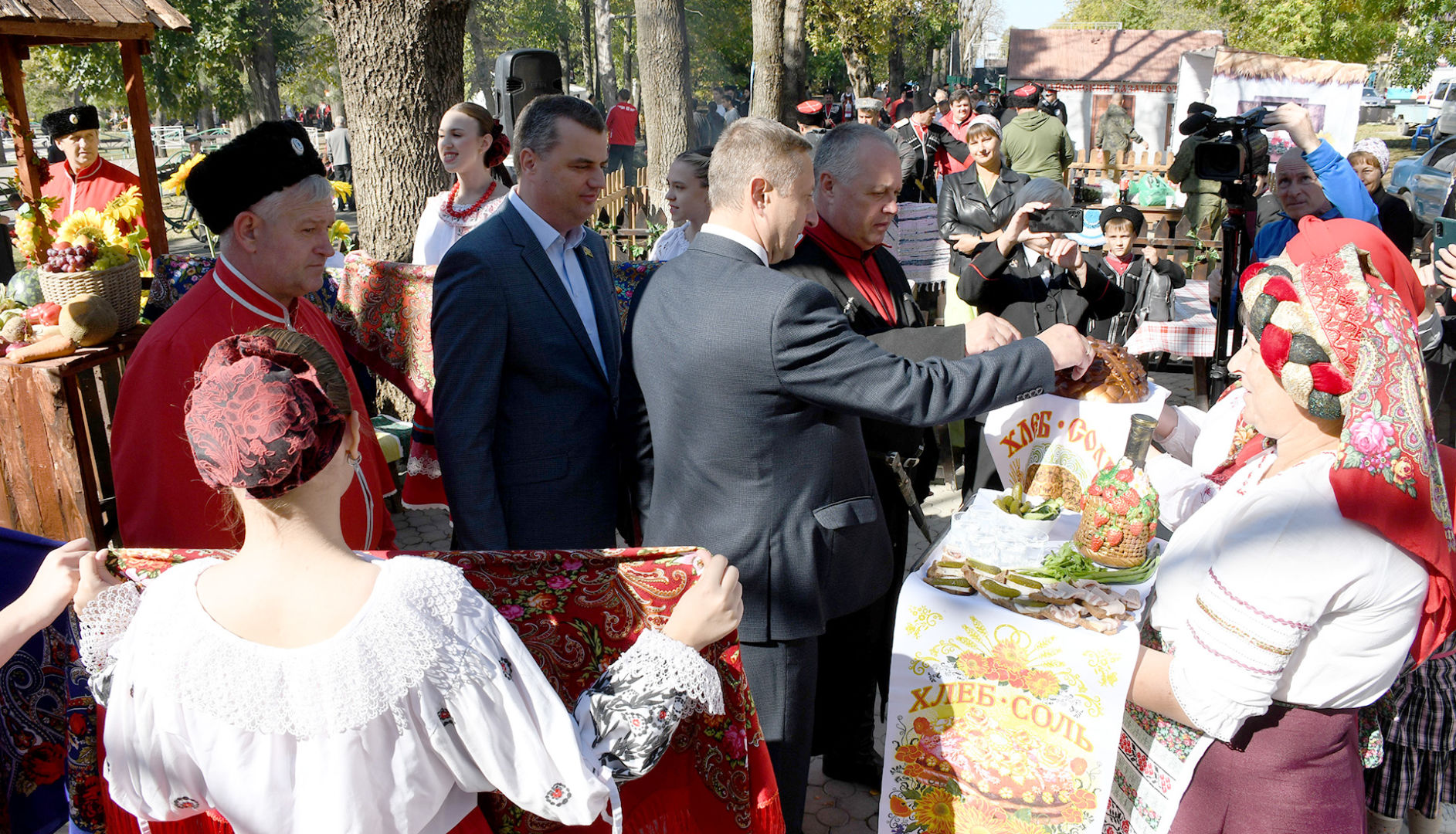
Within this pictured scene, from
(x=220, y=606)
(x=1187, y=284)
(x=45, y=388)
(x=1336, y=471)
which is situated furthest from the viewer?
(x=1187, y=284)

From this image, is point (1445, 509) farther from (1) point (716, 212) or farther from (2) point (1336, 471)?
(1) point (716, 212)

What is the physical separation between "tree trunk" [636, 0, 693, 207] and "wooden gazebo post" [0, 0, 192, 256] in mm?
5308

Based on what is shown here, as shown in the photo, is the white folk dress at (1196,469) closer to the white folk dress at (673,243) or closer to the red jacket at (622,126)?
the white folk dress at (673,243)

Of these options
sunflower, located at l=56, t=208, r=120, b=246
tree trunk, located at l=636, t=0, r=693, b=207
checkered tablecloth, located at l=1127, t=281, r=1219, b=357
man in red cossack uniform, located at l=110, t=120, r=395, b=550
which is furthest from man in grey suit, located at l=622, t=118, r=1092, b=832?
tree trunk, located at l=636, t=0, r=693, b=207

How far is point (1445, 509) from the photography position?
186cm

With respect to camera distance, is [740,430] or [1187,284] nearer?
[740,430]

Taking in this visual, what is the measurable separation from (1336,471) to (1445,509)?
25 cm

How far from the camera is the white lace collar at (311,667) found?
139 centimetres

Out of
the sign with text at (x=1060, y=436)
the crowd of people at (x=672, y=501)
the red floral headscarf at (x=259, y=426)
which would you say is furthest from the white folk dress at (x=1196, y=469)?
the red floral headscarf at (x=259, y=426)

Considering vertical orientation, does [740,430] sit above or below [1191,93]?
below

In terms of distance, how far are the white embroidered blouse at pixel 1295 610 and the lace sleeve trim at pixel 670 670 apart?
0.99m

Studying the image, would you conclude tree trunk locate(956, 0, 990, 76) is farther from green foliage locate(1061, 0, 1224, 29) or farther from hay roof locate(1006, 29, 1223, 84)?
hay roof locate(1006, 29, 1223, 84)

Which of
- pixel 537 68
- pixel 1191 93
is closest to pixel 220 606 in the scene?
pixel 537 68

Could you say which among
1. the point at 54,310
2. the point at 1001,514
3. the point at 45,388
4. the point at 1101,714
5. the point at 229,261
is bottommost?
the point at 1101,714
